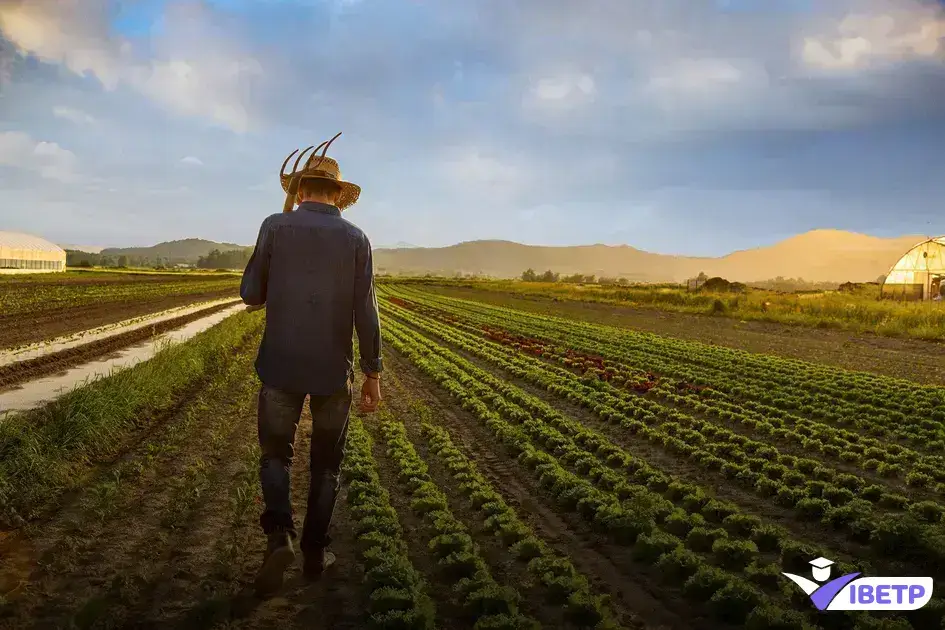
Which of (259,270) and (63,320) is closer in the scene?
(259,270)

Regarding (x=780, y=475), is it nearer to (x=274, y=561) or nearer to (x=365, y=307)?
(x=365, y=307)

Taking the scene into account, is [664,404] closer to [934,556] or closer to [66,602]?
[934,556]

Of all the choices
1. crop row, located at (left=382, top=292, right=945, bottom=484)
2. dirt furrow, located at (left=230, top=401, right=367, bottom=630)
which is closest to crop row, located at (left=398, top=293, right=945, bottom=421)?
A: crop row, located at (left=382, top=292, right=945, bottom=484)

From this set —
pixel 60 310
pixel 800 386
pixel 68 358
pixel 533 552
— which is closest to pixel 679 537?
pixel 533 552

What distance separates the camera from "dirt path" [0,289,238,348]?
62.4ft

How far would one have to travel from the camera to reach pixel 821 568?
463 cm

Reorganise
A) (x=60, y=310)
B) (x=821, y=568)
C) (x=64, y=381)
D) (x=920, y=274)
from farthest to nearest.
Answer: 1. (x=920, y=274)
2. (x=60, y=310)
3. (x=64, y=381)
4. (x=821, y=568)

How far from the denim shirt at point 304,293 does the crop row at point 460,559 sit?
1.49m

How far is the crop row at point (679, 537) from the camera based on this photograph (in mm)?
4055

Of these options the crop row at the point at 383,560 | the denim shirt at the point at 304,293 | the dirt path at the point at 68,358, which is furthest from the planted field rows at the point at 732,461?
the dirt path at the point at 68,358

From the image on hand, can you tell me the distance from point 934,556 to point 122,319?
27228mm

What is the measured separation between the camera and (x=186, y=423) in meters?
8.80

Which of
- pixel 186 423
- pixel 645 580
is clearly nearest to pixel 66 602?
pixel 645 580

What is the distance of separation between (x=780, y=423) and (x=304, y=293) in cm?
835
